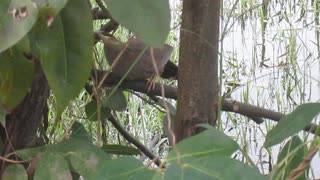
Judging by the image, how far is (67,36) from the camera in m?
0.41

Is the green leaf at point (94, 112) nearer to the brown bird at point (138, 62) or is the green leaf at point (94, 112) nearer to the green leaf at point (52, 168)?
the brown bird at point (138, 62)

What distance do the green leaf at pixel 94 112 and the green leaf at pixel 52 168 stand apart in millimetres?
216

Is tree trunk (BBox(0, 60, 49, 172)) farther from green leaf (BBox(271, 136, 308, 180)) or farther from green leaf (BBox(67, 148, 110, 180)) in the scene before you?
green leaf (BBox(271, 136, 308, 180))

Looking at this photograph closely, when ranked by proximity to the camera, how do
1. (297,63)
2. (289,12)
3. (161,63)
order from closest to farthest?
(161,63)
(297,63)
(289,12)

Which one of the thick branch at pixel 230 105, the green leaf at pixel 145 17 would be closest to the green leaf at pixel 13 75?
the green leaf at pixel 145 17

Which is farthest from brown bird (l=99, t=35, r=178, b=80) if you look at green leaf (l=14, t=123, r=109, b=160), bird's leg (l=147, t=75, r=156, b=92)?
green leaf (l=14, t=123, r=109, b=160)

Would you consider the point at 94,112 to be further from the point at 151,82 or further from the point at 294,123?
the point at 294,123

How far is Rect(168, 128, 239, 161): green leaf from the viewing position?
37cm

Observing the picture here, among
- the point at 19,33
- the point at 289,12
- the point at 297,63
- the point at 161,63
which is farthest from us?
the point at 289,12

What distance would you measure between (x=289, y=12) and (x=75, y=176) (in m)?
1.57

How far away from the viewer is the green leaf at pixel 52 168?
470 millimetres

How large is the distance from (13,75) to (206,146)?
6.0 inches

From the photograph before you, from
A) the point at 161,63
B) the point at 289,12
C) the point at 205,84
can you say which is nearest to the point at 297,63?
the point at 289,12

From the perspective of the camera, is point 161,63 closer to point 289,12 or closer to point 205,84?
point 205,84
